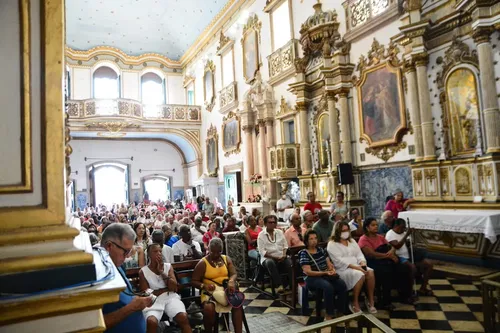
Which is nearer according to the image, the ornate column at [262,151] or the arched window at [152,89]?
the ornate column at [262,151]

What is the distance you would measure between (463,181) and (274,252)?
3.94 meters

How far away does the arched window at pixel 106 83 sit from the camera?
812 inches

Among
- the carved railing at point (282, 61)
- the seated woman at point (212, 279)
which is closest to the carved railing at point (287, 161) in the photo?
the carved railing at point (282, 61)

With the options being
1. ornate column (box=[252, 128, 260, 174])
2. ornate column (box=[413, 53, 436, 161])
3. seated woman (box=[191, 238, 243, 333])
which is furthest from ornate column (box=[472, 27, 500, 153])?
ornate column (box=[252, 128, 260, 174])

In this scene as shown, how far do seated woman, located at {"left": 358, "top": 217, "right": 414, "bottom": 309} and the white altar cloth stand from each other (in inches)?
73.1

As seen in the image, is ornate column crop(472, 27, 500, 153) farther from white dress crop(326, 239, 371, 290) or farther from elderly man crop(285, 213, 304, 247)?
elderly man crop(285, 213, 304, 247)

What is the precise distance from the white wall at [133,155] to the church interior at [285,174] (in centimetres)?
182

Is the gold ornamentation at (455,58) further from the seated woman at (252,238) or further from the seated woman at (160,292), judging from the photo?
the seated woman at (160,292)

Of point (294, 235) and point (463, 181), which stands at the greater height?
point (463, 181)

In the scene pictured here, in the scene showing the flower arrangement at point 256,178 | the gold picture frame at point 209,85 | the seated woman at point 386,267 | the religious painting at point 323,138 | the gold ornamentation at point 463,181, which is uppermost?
the gold picture frame at point 209,85

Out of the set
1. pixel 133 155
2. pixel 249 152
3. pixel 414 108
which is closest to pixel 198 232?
pixel 414 108

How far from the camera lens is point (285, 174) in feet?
37.8

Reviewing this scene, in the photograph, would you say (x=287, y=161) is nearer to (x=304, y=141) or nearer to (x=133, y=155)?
(x=304, y=141)

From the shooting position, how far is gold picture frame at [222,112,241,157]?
15.9 meters
